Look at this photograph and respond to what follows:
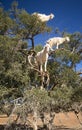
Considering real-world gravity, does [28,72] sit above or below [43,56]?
below

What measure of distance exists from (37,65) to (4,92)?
2408mm

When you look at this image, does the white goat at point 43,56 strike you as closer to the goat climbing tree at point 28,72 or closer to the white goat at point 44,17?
the goat climbing tree at point 28,72

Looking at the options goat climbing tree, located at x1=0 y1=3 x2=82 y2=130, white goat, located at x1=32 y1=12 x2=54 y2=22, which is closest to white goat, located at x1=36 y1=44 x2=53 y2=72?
goat climbing tree, located at x1=0 y1=3 x2=82 y2=130

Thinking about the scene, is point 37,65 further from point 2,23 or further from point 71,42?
point 71,42

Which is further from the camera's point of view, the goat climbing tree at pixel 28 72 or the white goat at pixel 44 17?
the white goat at pixel 44 17

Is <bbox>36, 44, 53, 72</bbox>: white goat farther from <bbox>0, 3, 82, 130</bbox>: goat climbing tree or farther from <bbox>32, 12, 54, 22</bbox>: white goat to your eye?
<bbox>32, 12, 54, 22</bbox>: white goat

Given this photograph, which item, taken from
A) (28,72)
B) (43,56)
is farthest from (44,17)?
(28,72)

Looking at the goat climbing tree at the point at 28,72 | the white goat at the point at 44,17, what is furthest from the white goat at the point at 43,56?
the white goat at the point at 44,17

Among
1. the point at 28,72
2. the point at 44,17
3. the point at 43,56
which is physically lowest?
the point at 28,72

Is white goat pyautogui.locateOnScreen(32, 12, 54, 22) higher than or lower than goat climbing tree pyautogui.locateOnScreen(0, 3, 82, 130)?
higher

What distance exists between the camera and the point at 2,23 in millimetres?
15297

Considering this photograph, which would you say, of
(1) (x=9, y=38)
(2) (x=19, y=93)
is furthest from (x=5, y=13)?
(2) (x=19, y=93)

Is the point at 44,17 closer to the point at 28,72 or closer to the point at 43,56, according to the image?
the point at 43,56

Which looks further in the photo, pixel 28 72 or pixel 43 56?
pixel 28 72
